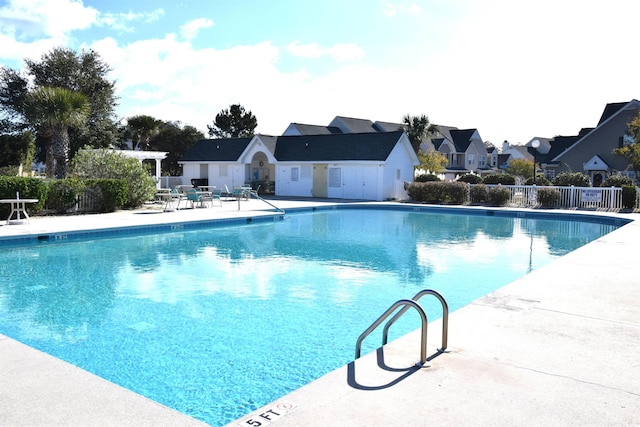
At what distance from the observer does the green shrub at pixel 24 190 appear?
17333 millimetres

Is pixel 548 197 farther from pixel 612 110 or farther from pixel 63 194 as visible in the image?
pixel 63 194

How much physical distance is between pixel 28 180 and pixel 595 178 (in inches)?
1483

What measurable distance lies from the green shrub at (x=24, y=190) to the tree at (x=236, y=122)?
158ft

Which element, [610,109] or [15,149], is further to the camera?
[610,109]

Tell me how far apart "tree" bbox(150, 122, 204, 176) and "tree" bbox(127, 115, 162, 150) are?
230 centimetres

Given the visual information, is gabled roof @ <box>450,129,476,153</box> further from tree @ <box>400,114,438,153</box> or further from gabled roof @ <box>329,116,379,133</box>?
gabled roof @ <box>329,116,379,133</box>

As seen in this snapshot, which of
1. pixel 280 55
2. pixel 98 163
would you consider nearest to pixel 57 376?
pixel 98 163

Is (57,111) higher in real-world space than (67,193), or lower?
higher

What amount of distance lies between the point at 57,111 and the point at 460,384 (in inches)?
957

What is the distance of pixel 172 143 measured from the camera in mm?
52062

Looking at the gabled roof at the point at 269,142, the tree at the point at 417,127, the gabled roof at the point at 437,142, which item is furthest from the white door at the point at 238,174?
the gabled roof at the point at 437,142

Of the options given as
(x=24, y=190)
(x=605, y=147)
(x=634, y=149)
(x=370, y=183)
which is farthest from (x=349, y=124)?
(x=24, y=190)

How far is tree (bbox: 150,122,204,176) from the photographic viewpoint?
5175 cm

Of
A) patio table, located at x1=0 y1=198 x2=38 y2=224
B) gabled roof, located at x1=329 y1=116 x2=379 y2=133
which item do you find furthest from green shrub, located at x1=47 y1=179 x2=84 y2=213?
gabled roof, located at x1=329 y1=116 x2=379 y2=133
